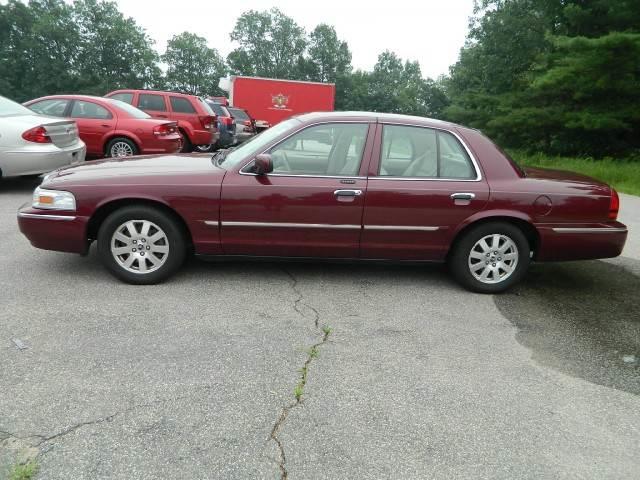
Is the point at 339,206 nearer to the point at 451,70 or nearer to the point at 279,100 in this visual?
the point at 279,100

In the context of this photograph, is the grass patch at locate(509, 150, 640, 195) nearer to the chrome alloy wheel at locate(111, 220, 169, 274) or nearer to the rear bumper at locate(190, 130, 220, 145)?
the rear bumper at locate(190, 130, 220, 145)

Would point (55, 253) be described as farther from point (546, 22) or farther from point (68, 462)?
point (546, 22)

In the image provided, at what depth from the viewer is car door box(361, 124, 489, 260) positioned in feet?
14.3

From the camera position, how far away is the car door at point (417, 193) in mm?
4355

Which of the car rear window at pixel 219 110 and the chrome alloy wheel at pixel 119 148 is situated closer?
the chrome alloy wheel at pixel 119 148

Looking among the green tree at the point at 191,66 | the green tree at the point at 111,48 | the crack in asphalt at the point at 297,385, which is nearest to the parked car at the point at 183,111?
the crack in asphalt at the point at 297,385

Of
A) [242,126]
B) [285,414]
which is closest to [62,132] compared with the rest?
[285,414]

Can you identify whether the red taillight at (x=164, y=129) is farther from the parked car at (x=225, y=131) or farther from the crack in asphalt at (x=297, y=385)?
the crack in asphalt at (x=297, y=385)

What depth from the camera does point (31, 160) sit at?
7270 mm

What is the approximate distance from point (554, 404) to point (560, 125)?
617 inches

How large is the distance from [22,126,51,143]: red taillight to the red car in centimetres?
222

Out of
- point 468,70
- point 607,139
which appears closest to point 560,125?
point 607,139

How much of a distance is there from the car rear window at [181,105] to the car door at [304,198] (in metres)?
9.30

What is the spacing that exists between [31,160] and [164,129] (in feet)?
9.72
